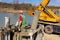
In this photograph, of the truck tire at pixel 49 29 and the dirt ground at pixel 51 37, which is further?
the truck tire at pixel 49 29

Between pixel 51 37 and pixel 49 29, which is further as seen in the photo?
pixel 49 29

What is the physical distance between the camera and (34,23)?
980 cm

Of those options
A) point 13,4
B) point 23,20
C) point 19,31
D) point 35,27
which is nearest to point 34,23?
point 35,27

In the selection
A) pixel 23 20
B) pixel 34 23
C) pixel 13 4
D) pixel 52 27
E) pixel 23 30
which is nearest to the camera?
pixel 34 23

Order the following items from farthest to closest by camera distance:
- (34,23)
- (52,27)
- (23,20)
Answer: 1. (52,27)
2. (23,20)
3. (34,23)

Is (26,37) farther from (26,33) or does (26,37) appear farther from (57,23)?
(57,23)

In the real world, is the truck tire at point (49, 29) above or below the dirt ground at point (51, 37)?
above

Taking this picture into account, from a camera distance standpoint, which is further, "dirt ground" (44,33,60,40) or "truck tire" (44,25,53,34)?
"truck tire" (44,25,53,34)

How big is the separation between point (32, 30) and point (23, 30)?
0.76 metres

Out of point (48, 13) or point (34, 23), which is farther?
point (48, 13)

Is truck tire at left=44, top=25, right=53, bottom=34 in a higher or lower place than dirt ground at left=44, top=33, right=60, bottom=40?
higher

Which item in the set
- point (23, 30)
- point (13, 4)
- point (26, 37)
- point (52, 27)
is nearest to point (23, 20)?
point (23, 30)

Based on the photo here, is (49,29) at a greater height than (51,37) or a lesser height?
greater

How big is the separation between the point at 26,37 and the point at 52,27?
293 inches
